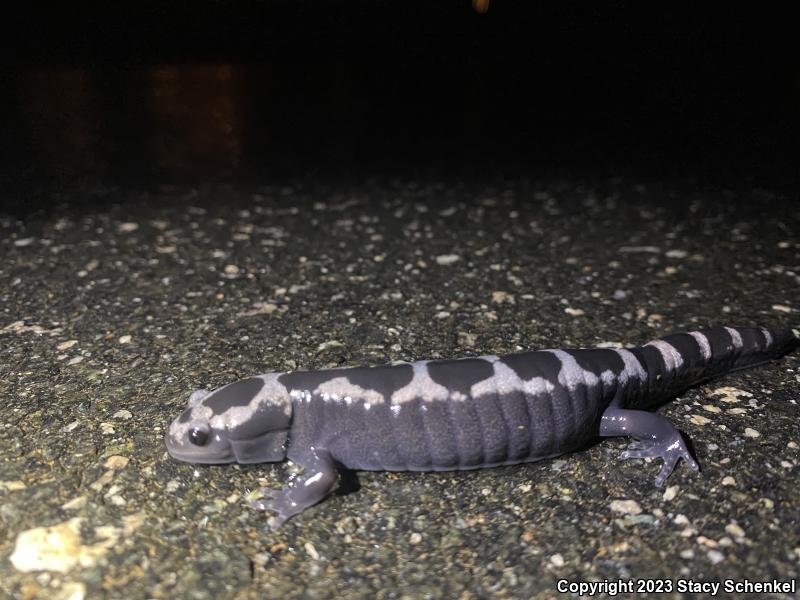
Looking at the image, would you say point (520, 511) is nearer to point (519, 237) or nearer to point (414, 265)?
point (414, 265)

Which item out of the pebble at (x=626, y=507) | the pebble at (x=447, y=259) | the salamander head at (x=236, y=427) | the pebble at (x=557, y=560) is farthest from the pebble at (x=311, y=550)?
the pebble at (x=447, y=259)

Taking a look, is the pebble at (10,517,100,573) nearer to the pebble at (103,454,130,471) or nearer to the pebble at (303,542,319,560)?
the pebble at (103,454,130,471)

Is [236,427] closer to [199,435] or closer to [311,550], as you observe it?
[199,435]

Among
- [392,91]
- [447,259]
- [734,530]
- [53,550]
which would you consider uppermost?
[392,91]

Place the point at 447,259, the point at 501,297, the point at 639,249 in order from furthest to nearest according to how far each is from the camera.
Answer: the point at 639,249
the point at 447,259
the point at 501,297

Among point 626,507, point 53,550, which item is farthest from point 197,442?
point 626,507

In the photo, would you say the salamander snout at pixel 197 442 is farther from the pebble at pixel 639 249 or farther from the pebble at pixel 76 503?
the pebble at pixel 639 249
